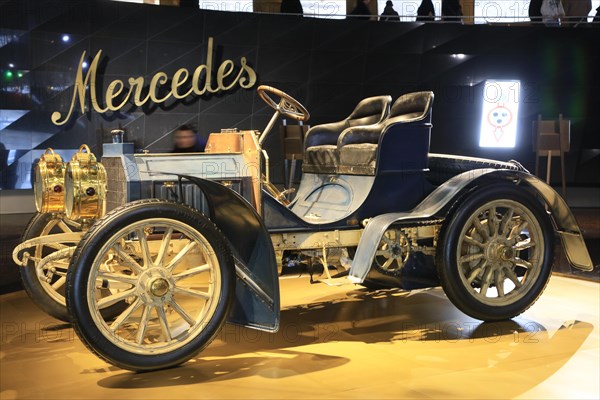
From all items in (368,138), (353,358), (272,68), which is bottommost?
(353,358)

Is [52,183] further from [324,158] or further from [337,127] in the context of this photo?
[337,127]

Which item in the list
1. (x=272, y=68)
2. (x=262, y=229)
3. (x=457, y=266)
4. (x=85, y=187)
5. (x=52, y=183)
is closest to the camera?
(x=85, y=187)

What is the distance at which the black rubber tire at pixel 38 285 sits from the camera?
445cm

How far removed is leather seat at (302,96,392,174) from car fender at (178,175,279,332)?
3.75 feet

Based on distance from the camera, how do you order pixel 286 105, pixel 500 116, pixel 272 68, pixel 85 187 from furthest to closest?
pixel 500 116 → pixel 272 68 → pixel 286 105 → pixel 85 187

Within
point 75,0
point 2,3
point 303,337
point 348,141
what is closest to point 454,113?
point 75,0

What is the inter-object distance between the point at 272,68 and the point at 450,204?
686cm

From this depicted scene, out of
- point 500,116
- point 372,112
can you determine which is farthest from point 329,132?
point 500,116

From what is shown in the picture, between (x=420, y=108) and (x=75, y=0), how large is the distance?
6700mm

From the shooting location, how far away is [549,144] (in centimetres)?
1091

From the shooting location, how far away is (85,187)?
12.3 ft

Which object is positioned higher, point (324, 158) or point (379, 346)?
point (324, 158)

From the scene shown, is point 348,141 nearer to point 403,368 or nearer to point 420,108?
point 420,108

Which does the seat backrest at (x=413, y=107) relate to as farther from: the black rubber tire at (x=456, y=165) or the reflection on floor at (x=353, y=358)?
the reflection on floor at (x=353, y=358)
